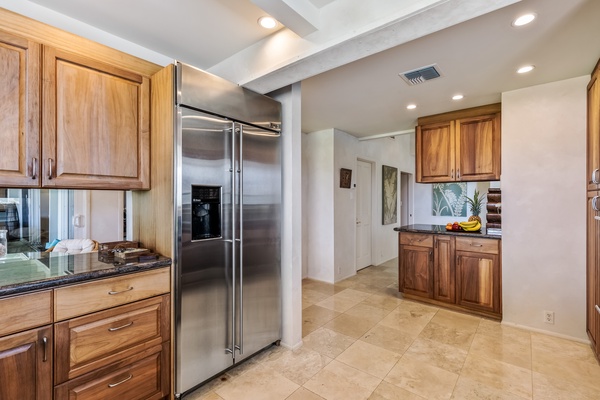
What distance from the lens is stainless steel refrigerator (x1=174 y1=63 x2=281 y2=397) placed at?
1.80 m

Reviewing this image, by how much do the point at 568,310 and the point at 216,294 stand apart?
124 inches

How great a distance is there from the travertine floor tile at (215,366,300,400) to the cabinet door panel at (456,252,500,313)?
7.47 feet

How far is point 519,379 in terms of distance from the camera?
2061 mm

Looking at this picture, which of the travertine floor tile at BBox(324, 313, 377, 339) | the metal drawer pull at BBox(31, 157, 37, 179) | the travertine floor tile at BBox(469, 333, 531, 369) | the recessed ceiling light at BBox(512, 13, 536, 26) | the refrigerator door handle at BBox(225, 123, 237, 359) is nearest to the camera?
the metal drawer pull at BBox(31, 157, 37, 179)

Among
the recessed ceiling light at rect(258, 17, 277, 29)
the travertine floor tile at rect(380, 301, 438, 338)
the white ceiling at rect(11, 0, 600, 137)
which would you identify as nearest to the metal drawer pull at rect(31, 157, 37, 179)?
the white ceiling at rect(11, 0, 600, 137)

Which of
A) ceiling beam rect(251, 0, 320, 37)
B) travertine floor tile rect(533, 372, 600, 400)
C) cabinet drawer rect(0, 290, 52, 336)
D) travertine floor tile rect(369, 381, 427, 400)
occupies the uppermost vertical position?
ceiling beam rect(251, 0, 320, 37)

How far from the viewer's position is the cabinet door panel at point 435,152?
353 cm

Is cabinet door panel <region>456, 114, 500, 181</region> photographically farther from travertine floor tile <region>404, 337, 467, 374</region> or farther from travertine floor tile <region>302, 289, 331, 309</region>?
travertine floor tile <region>302, 289, 331, 309</region>

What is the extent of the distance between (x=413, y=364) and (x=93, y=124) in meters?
2.83

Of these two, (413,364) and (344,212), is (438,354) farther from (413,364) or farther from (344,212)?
(344,212)

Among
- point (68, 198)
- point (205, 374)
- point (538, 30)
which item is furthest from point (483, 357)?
point (68, 198)

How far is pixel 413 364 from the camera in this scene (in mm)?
2258

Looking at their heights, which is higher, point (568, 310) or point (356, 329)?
point (568, 310)

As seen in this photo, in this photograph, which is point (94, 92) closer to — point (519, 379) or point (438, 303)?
point (519, 379)
